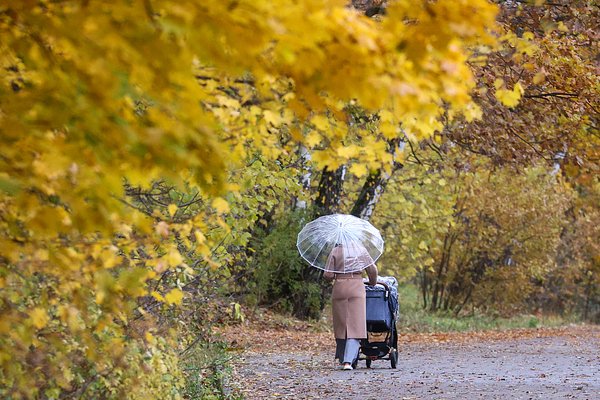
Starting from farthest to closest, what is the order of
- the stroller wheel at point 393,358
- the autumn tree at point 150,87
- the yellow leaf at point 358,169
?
1. the stroller wheel at point 393,358
2. the yellow leaf at point 358,169
3. the autumn tree at point 150,87

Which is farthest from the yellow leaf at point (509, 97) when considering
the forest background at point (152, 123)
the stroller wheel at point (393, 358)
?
the stroller wheel at point (393, 358)

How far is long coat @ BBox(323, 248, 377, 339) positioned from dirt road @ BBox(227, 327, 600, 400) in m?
0.52

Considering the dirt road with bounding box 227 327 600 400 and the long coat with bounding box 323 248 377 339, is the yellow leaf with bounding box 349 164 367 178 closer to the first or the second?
the dirt road with bounding box 227 327 600 400

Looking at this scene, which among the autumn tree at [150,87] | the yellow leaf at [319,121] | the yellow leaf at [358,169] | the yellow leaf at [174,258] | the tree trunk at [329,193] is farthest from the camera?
the tree trunk at [329,193]

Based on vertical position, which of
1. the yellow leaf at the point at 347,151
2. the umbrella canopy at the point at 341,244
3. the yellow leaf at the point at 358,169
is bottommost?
the umbrella canopy at the point at 341,244

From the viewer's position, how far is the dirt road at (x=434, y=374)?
10547mm

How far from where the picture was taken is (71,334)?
18.9 ft

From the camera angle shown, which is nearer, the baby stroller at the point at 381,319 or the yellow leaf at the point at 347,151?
the yellow leaf at the point at 347,151

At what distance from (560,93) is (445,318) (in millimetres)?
17135

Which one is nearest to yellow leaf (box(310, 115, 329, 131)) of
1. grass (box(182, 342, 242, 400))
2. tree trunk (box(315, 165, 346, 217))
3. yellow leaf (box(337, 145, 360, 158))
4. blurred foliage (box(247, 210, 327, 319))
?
yellow leaf (box(337, 145, 360, 158))

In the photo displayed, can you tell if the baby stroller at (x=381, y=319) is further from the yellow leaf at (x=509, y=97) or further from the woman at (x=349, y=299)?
the yellow leaf at (x=509, y=97)

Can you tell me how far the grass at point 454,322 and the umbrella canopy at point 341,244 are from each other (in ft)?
39.4

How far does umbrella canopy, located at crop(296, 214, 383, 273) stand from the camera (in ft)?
41.7

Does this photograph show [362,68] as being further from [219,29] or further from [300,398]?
[300,398]
